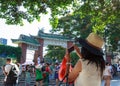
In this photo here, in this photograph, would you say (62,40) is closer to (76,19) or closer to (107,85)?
(76,19)

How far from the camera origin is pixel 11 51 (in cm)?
2808

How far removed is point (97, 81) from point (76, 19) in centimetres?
3463

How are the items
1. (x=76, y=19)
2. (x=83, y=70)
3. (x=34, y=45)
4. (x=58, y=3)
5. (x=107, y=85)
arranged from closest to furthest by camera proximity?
(x=83, y=70) → (x=58, y=3) → (x=107, y=85) → (x=34, y=45) → (x=76, y=19)

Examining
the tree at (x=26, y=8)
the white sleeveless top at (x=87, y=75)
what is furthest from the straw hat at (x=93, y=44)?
the tree at (x=26, y=8)

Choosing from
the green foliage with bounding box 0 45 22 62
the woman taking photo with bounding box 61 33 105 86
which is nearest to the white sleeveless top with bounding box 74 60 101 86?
the woman taking photo with bounding box 61 33 105 86

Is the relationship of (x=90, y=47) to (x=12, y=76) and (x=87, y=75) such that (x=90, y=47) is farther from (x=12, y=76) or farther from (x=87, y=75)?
(x=12, y=76)

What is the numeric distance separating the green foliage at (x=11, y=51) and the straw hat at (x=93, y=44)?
23.6 m

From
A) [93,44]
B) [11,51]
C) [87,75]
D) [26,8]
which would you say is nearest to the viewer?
[87,75]

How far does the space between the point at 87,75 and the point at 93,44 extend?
1.25ft

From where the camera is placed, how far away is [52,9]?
10742mm

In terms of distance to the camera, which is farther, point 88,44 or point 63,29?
point 63,29

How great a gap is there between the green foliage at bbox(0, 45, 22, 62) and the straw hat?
23.6 metres

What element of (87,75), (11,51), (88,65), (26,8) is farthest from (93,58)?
(11,51)

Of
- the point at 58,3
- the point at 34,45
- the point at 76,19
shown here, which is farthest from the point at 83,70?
the point at 76,19
